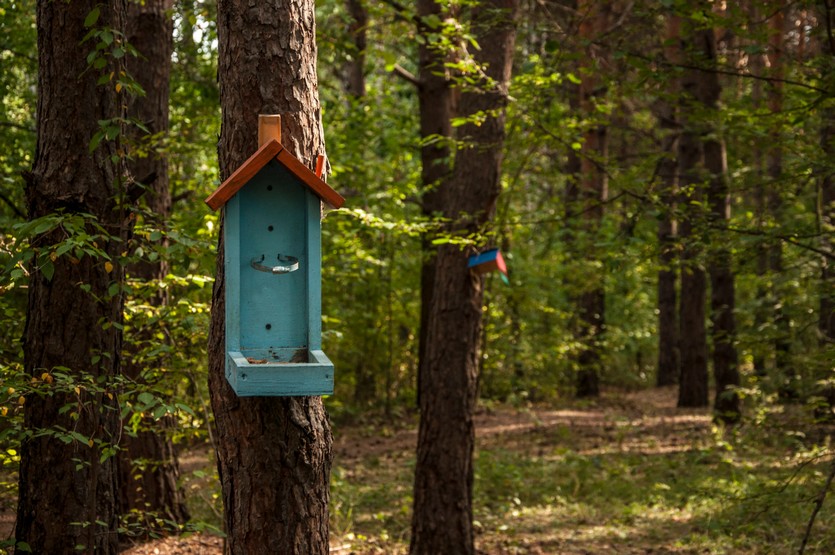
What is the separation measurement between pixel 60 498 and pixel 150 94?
3.96 meters

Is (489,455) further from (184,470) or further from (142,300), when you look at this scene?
(142,300)

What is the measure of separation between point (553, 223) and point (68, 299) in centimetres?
866

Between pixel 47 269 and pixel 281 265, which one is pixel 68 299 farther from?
pixel 281 265

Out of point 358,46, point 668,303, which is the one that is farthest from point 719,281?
point 358,46

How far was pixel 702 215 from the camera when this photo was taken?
6.18 m

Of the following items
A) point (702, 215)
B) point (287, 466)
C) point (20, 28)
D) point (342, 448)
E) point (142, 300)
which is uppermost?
point (20, 28)

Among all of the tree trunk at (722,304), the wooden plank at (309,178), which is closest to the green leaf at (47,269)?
the wooden plank at (309,178)

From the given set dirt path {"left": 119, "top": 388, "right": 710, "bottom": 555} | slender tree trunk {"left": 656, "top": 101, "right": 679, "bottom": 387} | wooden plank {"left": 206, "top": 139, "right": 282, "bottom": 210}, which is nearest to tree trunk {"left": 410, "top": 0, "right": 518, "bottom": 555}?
dirt path {"left": 119, "top": 388, "right": 710, "bottom": 555}

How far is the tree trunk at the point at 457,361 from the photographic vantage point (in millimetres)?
7422

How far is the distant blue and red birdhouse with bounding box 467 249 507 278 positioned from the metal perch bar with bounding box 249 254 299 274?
146 inches

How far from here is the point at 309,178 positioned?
3373 mm

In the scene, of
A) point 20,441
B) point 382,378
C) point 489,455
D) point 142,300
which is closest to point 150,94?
point 142,300

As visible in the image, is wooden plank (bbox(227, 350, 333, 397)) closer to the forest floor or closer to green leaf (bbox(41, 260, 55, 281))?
green leaf (bbox(41, 260, 55, 281))

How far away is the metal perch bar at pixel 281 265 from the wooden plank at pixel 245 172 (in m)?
0.26
